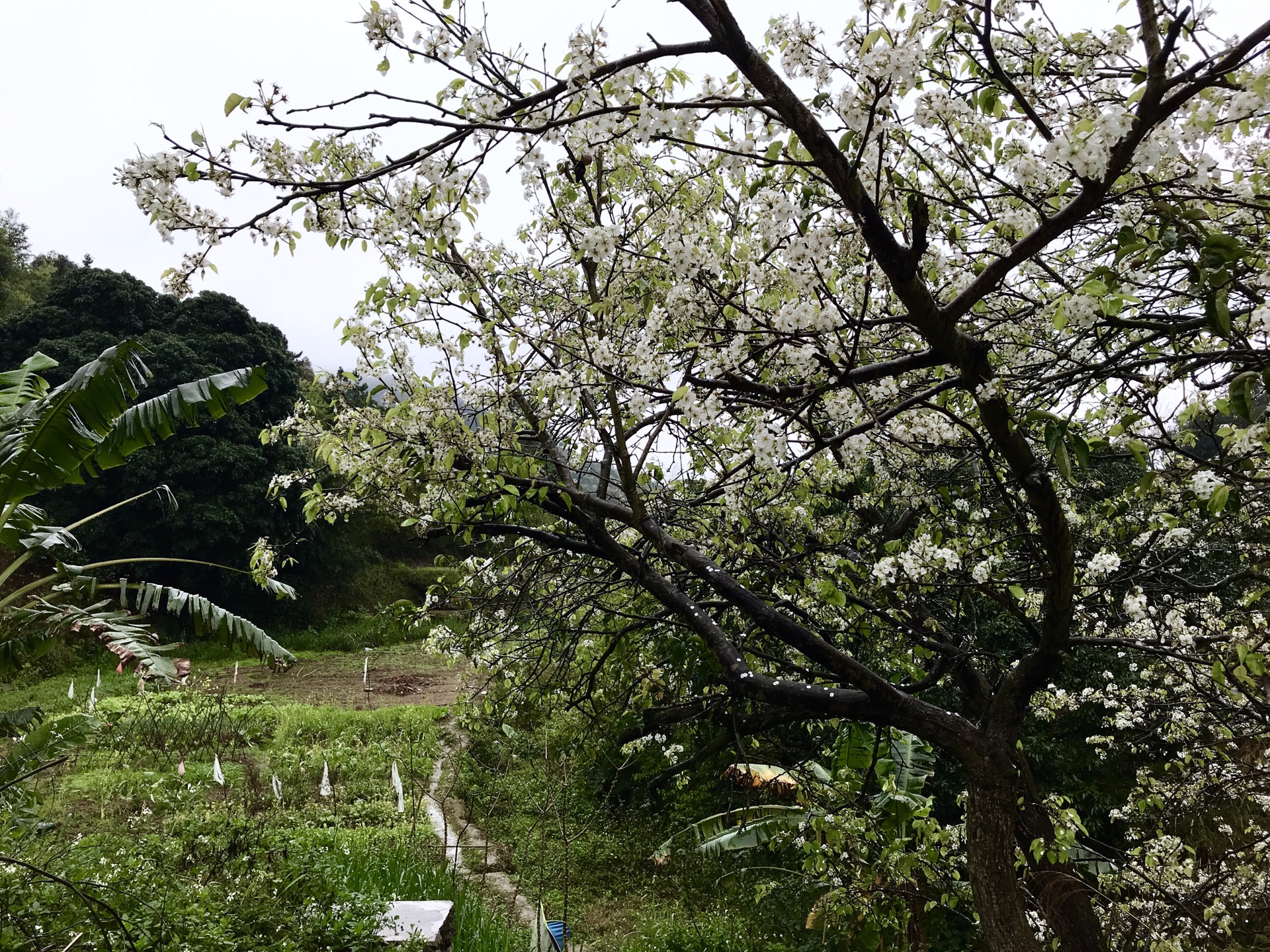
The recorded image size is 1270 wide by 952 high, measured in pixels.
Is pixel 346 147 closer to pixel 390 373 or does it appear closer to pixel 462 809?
pixel 390 373

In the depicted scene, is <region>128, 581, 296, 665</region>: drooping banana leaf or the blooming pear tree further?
<region>128, 581, 296, 665</region>: drooping banana leaf

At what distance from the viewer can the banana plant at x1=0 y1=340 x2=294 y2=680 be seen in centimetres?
388

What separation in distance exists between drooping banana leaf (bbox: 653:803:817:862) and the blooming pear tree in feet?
3.96

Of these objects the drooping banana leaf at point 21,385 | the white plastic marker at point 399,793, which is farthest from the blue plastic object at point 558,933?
the drooping banana leaf at point 21,385

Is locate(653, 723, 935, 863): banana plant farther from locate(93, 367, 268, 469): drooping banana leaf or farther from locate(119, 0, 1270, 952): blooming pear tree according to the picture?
locate(93, 367, 268, 469): drooping banana leaf

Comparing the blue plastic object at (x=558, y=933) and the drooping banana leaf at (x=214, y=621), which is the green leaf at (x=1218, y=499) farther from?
the drooping banana leaf at (x=214, y=621)

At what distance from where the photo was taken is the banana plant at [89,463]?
12.7ft

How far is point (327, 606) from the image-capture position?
61.8ft

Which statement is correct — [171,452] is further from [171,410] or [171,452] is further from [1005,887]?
[1005,887]

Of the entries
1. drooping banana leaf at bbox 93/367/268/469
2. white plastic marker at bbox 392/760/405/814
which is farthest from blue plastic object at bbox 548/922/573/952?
drooping banana leaf at bbox 93/367/268/469

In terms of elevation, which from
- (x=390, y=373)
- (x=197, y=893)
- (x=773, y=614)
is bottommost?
(x=197, y=893)

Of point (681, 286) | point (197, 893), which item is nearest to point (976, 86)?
point (681, 286)

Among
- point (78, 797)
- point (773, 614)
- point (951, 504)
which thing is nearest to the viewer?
point (773, 614)

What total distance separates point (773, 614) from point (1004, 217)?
181 cm
